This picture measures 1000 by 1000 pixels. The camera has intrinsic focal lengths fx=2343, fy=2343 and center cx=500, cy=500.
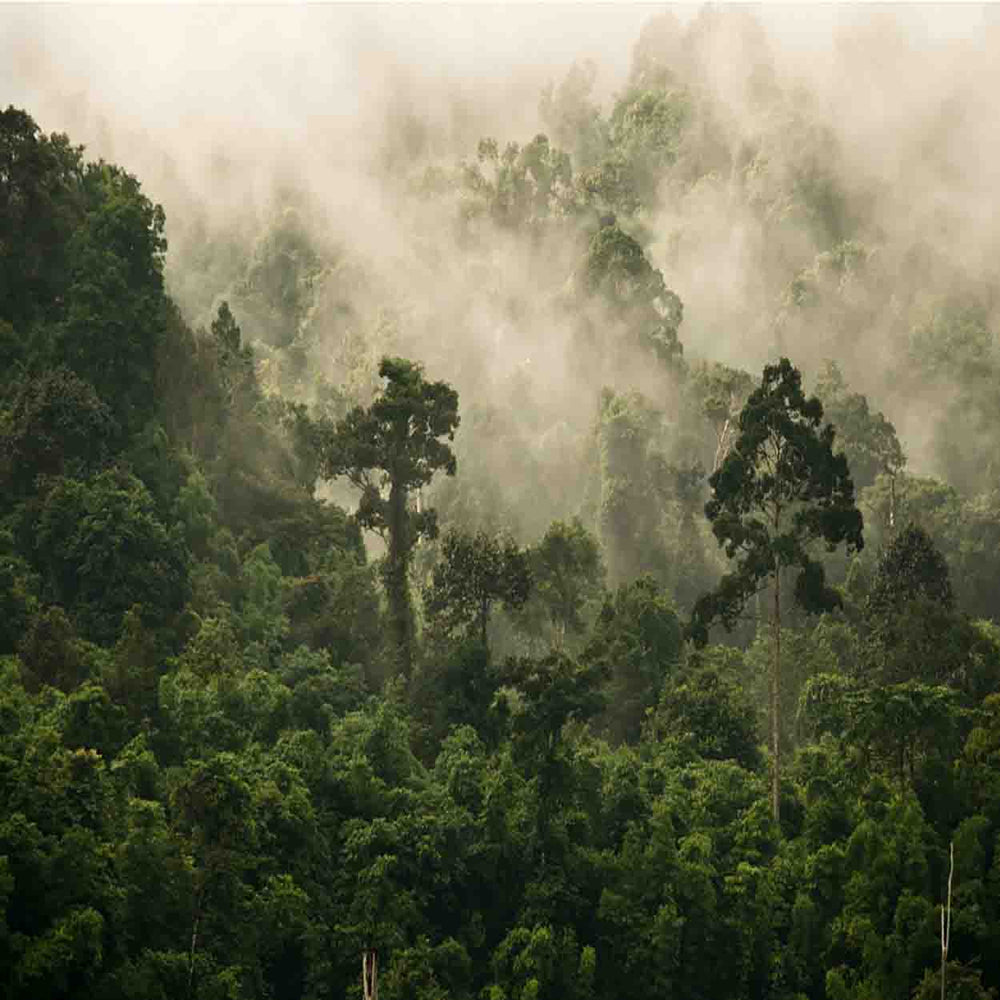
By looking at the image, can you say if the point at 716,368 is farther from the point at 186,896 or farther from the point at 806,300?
the point at 186,896

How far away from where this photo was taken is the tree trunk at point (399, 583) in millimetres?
47594

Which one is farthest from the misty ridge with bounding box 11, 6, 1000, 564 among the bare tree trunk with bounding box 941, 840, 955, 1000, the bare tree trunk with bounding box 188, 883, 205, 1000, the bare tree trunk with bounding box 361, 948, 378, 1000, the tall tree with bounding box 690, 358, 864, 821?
the bare tree trunk with bounding box 188, 883, 205, 1000

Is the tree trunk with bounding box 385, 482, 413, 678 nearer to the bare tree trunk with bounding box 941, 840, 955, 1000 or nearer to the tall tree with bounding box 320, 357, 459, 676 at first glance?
the tall tree with bounding box 320, 357, 459, 676

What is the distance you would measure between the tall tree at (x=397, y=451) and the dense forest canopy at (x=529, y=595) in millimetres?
107

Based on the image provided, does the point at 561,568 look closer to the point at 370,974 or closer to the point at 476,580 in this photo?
the point at 476,580

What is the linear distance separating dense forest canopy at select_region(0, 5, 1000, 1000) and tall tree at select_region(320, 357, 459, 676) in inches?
4.2

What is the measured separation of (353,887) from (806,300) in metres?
51.1

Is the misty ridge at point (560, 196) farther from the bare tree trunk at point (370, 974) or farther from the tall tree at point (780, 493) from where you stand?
the bare tree trunk at point (370, 974)

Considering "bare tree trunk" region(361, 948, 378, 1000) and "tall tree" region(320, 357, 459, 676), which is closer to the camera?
"bare tree trunk" region(361, 948, 378, 1000)

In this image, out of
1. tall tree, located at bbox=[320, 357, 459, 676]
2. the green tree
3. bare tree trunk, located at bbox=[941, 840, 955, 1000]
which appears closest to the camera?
bare tree trunk, located at bbox=[941, 840, 955, 1000]

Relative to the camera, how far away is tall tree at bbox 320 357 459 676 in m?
48.4

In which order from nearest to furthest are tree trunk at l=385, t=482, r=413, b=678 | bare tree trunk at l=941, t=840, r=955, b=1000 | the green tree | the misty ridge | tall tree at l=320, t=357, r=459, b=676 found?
1. bare tree trunk at l=941, t=840, r=955, b=1000
2. tree trunk at l=385, t=482, r=413, b=678
3. tall tree at l=320, t=357, r=459, b=676
4. the green tree
5. the misty ridge

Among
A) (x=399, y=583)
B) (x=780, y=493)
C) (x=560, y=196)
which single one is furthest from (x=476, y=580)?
(x=560, y=196)

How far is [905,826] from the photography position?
38.5 meters
